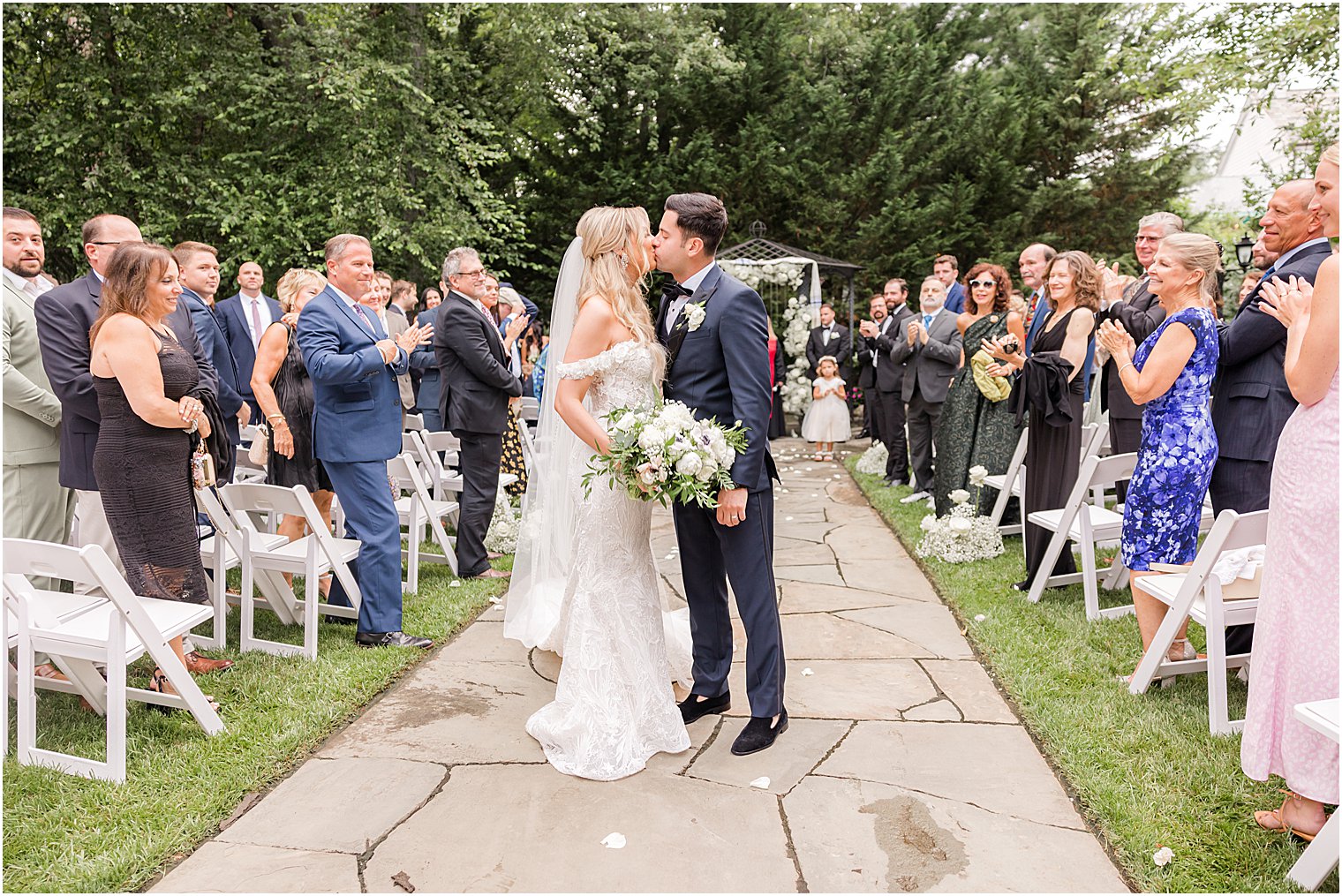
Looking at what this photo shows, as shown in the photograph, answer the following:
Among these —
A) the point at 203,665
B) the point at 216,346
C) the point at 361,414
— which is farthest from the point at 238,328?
the point at 203,665

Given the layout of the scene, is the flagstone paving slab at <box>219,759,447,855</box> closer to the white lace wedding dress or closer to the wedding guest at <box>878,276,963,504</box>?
the white lace wedding dress

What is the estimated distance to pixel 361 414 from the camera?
4.86 meters

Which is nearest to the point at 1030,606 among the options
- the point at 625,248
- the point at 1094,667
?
the point at 1094,667

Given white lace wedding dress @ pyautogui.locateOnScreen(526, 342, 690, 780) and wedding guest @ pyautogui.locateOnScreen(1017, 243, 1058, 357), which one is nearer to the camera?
white lace wedding dress @ pyautogui.locateOnScreen(526, 342, 690, 780)

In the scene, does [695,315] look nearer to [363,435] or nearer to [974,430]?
[363,435]

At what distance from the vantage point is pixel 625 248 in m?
3.75

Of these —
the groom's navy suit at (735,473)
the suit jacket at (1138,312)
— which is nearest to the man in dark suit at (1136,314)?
the suit jacket at (1138,312)

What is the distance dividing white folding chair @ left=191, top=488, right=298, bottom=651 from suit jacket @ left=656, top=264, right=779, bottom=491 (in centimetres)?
255

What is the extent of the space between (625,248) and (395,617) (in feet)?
8.28

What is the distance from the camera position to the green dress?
7062 millimetres

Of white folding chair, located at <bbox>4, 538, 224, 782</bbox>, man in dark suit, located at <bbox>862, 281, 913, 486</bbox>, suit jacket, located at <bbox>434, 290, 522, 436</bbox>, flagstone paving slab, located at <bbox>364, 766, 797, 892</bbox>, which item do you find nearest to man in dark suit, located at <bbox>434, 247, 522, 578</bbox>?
suit jacket, located at <bbox>434, 290, 522, 436</bbox>

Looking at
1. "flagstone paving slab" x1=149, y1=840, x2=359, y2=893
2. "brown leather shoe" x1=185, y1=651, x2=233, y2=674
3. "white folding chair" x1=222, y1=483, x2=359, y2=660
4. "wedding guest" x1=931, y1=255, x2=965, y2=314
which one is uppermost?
Answer: "wedding guest" x1=931, y1=255, x2=965, y2=314

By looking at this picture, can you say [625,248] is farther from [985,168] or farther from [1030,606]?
[985,168]

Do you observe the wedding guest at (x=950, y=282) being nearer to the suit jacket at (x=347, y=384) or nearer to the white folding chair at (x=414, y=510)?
the white folding chair at (x=414, y=510)
